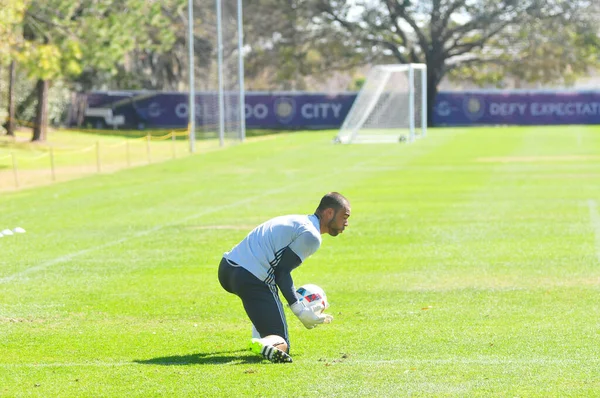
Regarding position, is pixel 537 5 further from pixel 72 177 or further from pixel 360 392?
pixel 360 392

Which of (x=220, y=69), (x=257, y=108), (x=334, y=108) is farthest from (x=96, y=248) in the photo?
(x=257, y=108)

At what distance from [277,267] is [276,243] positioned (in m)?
0.18

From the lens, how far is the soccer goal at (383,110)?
173ft

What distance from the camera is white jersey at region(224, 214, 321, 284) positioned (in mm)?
8633

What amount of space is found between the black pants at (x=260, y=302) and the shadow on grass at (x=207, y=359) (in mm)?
253

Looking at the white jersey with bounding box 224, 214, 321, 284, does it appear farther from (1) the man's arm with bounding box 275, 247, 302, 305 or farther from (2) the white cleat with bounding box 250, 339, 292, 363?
(2) the white cleat with bounding box 250, 339, 292, 363

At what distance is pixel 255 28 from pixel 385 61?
359 inches

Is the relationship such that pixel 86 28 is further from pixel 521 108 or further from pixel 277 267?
pixel 277 267

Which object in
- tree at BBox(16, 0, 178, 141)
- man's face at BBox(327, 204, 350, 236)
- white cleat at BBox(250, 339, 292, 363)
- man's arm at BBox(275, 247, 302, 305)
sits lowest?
white cleat at BBox(250, 339, 292, 363)

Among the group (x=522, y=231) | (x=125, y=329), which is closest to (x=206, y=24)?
(x=522, y=231)

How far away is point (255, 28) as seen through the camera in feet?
253

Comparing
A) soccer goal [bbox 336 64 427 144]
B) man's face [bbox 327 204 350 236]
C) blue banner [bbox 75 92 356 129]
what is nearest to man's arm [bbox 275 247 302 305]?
man's face [bbox 327 204 350 236]

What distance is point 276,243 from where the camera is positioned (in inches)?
343

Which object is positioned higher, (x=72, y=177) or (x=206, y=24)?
(x=206, y=24)
